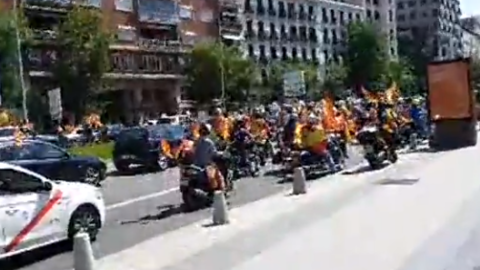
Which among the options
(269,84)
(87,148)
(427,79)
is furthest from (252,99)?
(427,79)

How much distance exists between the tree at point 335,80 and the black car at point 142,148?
6067 cm

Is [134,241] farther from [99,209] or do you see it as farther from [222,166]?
[222,166]

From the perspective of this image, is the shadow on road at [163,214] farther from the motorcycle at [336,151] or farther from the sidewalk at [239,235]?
the motorcycle at [336,151]

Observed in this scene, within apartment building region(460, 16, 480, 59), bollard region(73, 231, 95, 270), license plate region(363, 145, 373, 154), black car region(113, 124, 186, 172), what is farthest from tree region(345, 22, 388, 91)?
bollard region(73, 231, 95, 270)

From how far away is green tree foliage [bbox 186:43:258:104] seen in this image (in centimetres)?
7125

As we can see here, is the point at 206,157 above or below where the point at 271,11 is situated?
below

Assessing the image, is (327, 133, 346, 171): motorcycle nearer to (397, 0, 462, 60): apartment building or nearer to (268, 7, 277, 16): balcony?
(268, 7, 277, 16): balcony

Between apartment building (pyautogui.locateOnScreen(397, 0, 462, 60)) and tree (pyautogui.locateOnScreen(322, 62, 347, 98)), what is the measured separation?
3752 cm

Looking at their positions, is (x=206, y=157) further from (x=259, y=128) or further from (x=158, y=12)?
(x=158, y=12)

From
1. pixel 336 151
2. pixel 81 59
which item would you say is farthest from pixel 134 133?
pixel 81 59

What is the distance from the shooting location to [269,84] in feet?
277

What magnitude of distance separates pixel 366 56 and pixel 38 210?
280 ft

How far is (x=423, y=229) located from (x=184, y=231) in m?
3.63

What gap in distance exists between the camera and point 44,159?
2202cm
